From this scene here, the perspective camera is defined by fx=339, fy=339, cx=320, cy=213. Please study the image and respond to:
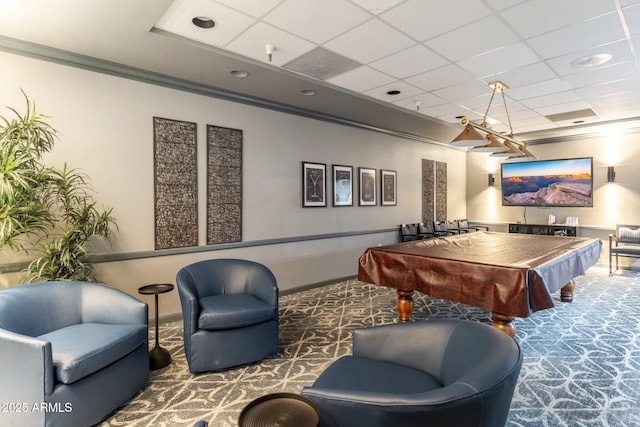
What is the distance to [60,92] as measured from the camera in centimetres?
333

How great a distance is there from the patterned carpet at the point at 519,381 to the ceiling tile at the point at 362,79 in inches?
116

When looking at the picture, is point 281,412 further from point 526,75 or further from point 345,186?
point 345,186

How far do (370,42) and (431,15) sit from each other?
0.64 m

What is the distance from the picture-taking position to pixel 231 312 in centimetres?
284

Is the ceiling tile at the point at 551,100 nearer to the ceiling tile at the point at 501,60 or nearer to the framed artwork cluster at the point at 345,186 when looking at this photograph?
the ceiling tile at the point at 501,60

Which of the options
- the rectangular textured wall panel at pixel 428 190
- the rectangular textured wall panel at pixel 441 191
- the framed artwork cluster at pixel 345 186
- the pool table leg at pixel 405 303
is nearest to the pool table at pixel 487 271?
the pool table leg at pixel 405 303

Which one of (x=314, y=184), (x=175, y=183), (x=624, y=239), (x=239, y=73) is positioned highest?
(x=239, y=73)

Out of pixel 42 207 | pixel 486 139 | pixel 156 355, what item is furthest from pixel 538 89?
pixel 42 207

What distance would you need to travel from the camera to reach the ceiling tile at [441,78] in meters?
3.99

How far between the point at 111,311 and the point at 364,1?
3.10m

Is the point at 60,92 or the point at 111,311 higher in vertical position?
the point at 60,92

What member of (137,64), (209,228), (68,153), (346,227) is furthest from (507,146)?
(68,153)

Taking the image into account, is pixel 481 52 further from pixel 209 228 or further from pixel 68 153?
pixel 68 153

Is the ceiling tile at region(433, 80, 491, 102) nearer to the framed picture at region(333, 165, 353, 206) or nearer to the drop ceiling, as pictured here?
the drop ceiling
